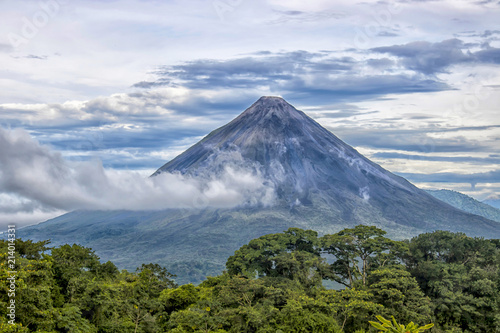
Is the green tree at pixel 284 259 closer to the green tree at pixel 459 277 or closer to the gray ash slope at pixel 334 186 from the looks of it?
the green tree at pixel 459 277

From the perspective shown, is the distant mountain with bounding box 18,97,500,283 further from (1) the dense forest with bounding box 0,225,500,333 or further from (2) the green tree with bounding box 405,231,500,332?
(2) the green tree with bounding box 405,231,500,332

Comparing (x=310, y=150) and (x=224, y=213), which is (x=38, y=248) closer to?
(x=224, y=213)

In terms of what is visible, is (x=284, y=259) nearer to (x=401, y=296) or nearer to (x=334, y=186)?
(x=401, y=296)

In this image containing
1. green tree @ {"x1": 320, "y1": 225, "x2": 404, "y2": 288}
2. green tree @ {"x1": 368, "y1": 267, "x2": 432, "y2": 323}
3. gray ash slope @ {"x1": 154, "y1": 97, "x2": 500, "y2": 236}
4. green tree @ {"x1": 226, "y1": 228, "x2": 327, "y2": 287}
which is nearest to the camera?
green tree @ {"x1": 368, "y1": 267, "x2": 432, "y2": 323}

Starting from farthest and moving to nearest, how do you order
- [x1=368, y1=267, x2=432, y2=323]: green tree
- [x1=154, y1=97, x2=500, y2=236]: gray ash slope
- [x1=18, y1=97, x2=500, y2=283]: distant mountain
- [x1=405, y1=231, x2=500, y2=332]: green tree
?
[x1=154, y1=97, x2=500, y2=236]: gray ash slope < [x1=18, y1=97, x2=500, y2=283]: distant mountain < [x1=405, y1=231, x2=500, y2=332]: green tree < [x1=368, y1=267, x2=432, y2=323]: green tree

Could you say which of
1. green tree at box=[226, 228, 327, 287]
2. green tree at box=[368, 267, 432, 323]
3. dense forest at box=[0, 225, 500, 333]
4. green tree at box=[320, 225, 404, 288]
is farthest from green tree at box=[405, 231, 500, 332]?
green tree at box=[226, 228, 327, 287]

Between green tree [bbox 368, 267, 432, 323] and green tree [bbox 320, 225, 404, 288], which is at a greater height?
green tree [bbox 320, 225, 404, 288]

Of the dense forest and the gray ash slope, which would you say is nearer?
the dense forest
